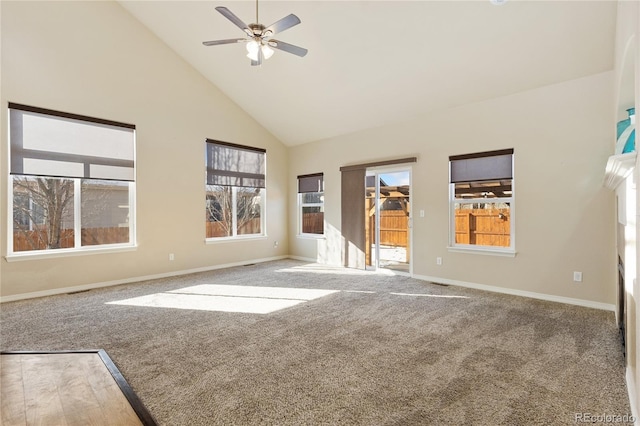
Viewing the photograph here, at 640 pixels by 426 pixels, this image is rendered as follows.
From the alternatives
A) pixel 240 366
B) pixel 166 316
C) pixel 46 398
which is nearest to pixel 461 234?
pixel 240 366

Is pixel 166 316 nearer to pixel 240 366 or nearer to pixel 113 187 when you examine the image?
pixel 240 366

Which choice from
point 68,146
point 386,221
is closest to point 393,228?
point 386,221

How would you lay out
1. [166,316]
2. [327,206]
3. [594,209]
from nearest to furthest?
[166,316] → [594,209] → [327,206]

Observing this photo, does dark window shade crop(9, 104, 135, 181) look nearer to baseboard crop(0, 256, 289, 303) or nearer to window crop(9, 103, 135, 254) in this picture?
window crop(9, 103, 135, 254)

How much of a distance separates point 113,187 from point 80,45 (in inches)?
84.6

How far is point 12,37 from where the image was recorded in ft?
13.5


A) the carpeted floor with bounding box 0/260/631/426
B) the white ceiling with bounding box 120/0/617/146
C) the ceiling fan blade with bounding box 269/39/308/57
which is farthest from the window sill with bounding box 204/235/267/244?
the ceiling fan blade with bounding box 269/39/308/57

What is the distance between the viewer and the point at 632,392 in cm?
195

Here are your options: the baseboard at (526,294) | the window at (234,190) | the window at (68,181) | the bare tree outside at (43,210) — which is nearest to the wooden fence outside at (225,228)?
the window at (234,190)

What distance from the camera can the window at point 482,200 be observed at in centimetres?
454

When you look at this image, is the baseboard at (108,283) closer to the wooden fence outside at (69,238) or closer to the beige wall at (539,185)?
the wooden fence outside at (69,238)

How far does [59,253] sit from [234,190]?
10.3ft

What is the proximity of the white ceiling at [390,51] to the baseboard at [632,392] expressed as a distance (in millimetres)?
3418

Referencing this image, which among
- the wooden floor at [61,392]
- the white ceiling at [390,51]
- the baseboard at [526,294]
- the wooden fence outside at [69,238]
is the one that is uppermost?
the white ceiling at [390,51]
